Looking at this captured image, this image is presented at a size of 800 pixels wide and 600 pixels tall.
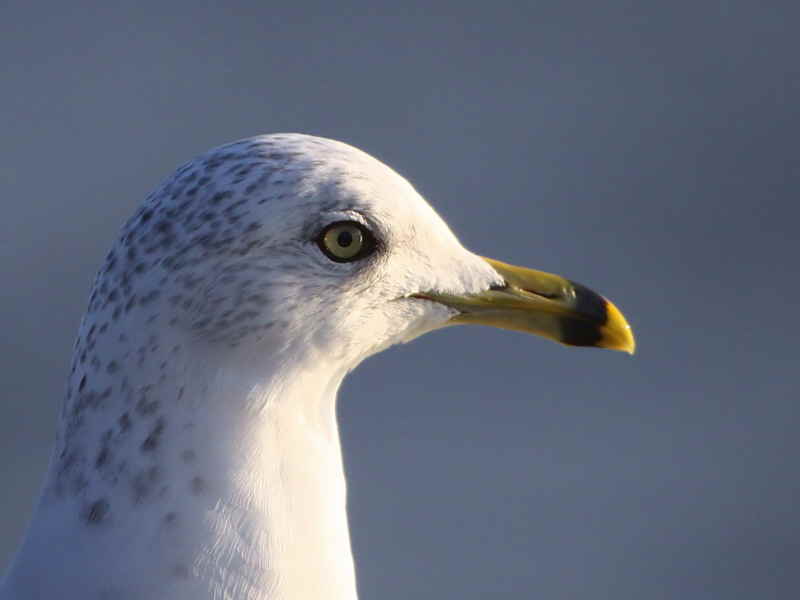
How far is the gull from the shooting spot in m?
1.59

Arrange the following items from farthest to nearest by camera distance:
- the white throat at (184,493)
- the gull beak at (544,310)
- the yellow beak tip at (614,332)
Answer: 1. the yellow beak tip at (614,332)
2. the gull beak at (544,310)
3. the white throat at (184,493)

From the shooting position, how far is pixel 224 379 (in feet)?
5.33

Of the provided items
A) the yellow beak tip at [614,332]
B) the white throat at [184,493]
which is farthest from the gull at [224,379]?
the yellow beak tip at [614,332]

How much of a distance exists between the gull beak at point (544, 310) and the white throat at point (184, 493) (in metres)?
0.26

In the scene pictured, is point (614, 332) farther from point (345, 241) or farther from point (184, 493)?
point (184, 493)

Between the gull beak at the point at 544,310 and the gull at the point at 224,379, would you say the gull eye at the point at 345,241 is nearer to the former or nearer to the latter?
the gull at the point at 224,379

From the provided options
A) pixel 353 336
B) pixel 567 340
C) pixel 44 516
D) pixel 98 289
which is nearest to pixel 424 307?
pixel 353 336

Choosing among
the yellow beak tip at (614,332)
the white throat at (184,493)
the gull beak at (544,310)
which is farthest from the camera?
the yellow beak tip at (614,332)

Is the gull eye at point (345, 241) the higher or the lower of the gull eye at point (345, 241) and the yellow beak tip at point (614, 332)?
the higher

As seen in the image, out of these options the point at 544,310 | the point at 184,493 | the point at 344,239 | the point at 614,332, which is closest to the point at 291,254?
the point at 344,239

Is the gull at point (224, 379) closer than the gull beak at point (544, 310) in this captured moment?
Yes

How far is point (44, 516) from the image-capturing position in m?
1.63

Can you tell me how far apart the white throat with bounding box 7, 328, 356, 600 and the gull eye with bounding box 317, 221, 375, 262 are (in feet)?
0.39

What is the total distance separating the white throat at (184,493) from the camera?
5.21ft
